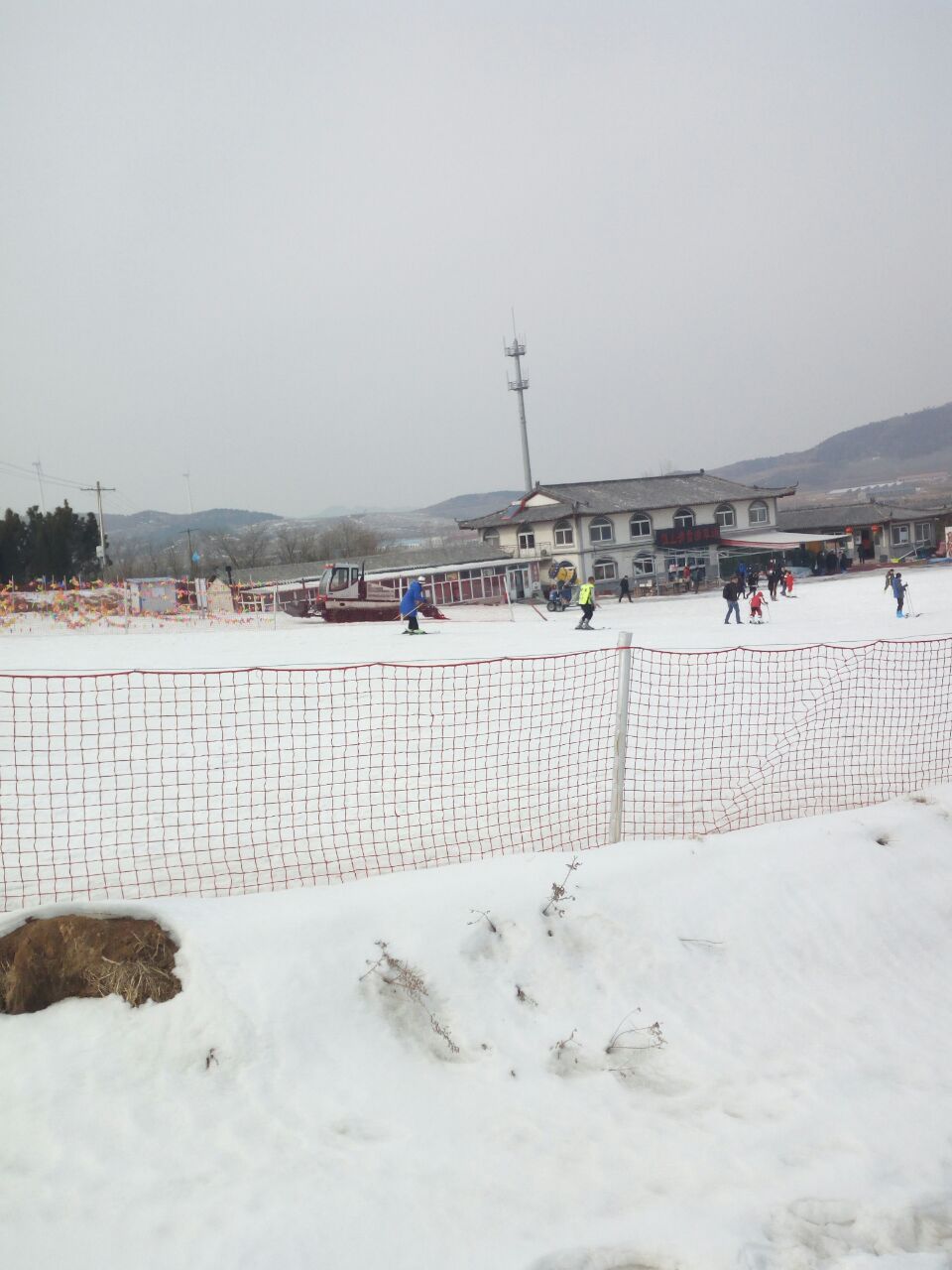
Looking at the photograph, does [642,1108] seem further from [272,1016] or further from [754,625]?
[754,625]

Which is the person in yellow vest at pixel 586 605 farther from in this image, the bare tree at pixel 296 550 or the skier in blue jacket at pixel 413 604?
the bare tree at pixel 296 550

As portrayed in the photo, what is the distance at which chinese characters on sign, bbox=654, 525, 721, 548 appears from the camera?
5634 centimetres

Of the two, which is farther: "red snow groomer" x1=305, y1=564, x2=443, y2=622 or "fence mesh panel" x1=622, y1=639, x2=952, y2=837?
"red snow groomer" x1=305, y1=564, x2=443, y2=622

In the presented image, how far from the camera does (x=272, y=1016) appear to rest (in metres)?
4.30

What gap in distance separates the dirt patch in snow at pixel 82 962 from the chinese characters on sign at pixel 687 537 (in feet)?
175

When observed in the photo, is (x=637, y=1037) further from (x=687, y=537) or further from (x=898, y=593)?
(x=687, y=537)

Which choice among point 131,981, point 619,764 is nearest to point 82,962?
point 131,981

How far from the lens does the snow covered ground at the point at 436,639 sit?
16766 mm

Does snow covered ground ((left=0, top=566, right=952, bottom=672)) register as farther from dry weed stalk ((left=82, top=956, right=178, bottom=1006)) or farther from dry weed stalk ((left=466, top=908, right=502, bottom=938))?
dry weed stalk ((left=82, top=956, right=178, bottom=1006))

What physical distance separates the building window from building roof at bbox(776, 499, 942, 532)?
1130 cm

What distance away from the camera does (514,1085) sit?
4172 mm

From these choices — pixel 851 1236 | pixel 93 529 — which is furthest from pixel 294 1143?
pixel 93 529

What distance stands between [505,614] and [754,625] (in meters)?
12.3

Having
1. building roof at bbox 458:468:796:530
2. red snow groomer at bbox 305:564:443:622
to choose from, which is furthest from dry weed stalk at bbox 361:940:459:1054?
building roof at bbox 458:468:796:530
